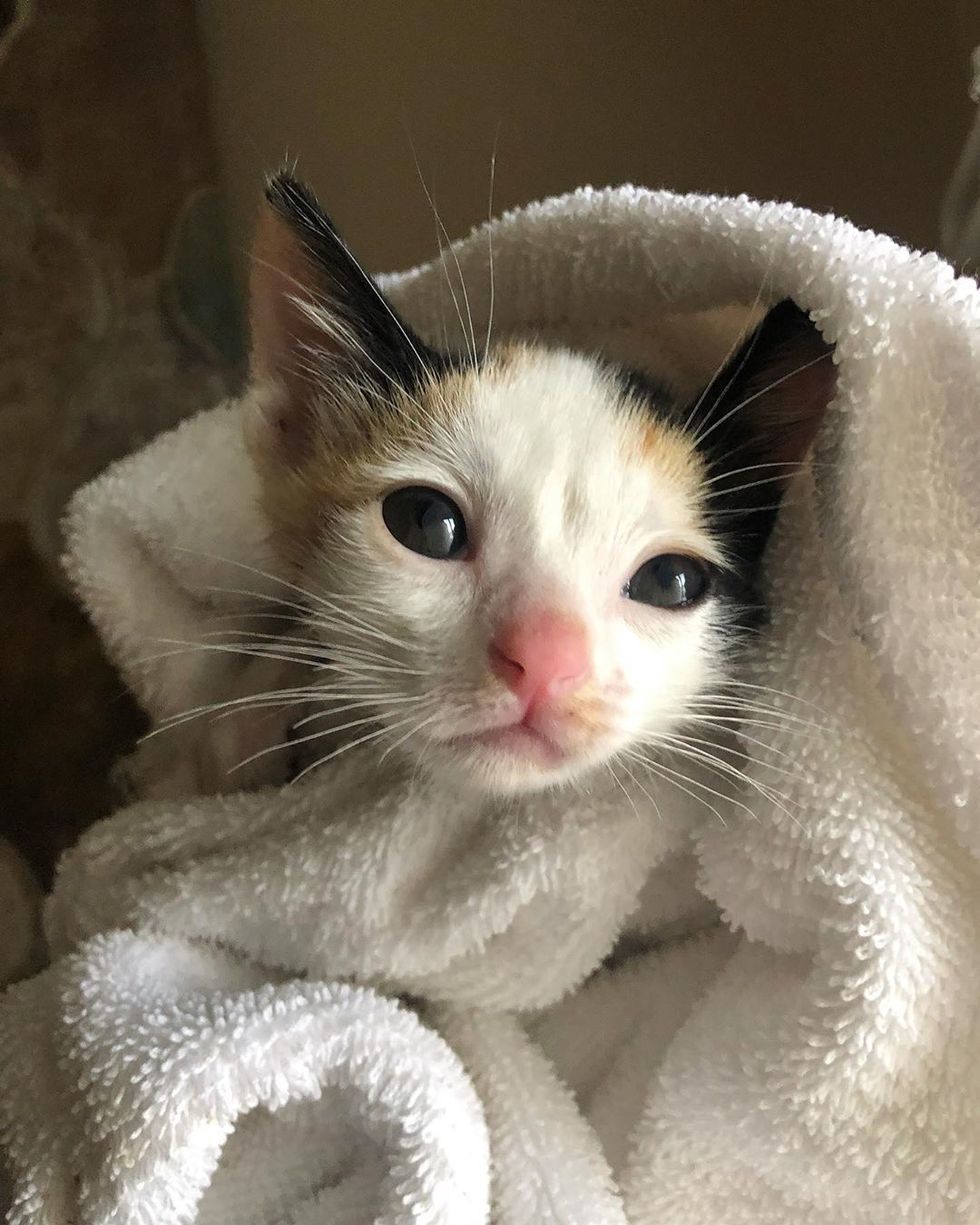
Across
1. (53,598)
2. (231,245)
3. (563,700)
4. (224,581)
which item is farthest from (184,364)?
(563,700)

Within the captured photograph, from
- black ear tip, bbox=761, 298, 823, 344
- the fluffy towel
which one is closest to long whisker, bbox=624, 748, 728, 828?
the fluffy towel

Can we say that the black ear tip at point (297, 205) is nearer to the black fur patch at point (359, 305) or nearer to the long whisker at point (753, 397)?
the black fur patch at point (359, 305)

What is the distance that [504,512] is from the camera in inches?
24.9

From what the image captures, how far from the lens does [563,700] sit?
57 cm

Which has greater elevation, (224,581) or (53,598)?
(224,581)

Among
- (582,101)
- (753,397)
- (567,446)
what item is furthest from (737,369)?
(582,101)

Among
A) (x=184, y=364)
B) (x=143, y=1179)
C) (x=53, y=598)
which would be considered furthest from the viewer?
(x=184, y=364)

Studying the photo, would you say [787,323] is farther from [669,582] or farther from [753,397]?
[669,582]

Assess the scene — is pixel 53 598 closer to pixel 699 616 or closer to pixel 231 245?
pixel 231 245

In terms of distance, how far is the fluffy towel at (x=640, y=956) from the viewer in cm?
57

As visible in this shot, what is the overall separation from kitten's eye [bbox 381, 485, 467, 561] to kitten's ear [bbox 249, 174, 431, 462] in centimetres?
11

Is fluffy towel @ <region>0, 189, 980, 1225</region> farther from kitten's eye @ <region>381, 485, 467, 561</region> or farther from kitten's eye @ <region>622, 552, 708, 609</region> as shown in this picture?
kitten's eye @ <region>381, 485, 467, 561</region>

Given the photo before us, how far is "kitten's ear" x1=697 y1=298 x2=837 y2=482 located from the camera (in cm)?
65

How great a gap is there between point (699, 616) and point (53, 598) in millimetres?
804
